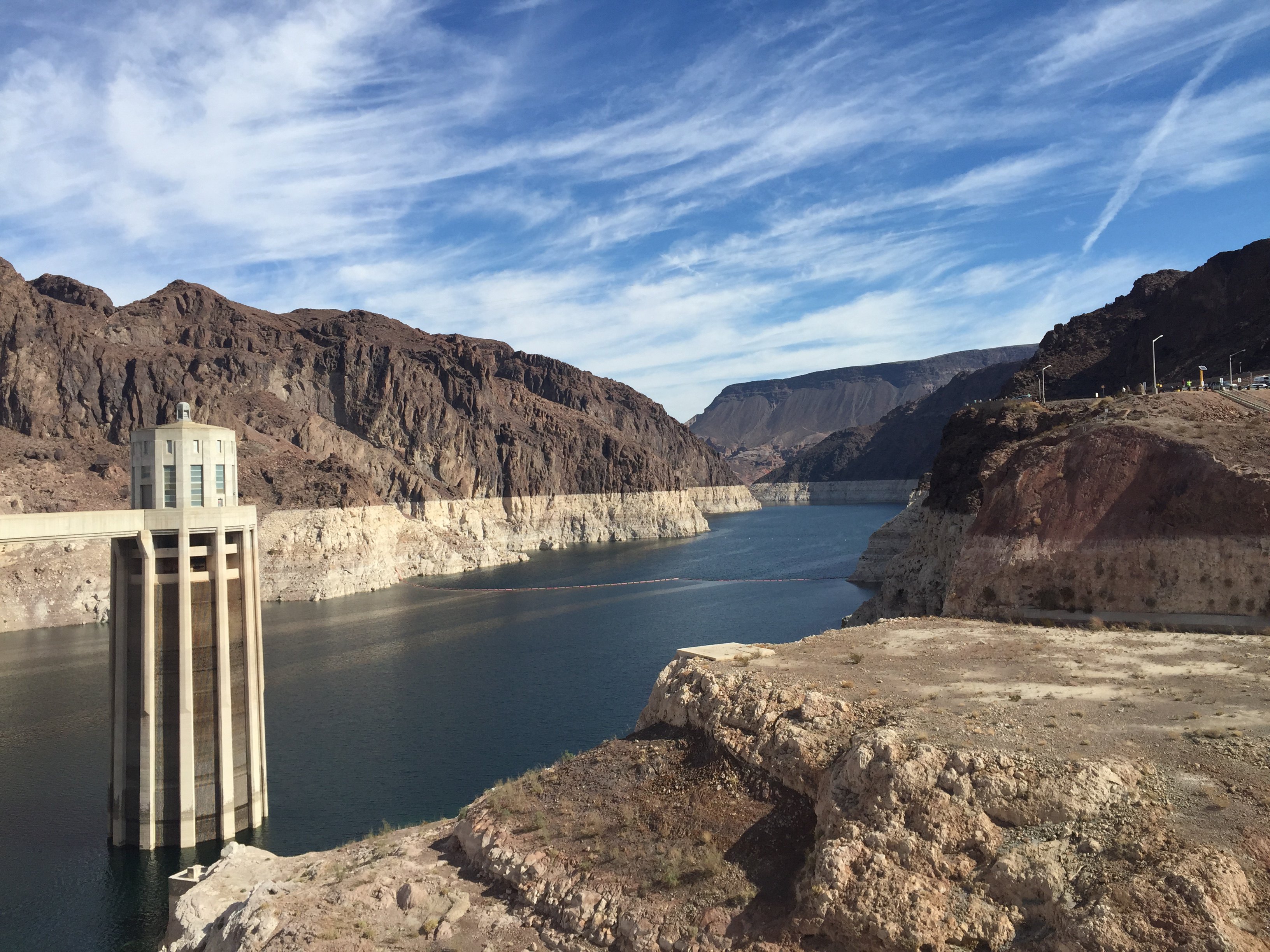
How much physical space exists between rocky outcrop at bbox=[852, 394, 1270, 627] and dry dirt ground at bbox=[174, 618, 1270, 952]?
4880 millimetres

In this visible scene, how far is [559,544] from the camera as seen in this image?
17412 cm

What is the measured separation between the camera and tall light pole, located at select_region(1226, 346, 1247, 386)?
57912 mm

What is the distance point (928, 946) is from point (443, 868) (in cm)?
937

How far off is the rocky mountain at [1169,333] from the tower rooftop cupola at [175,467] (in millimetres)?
Result: 59951

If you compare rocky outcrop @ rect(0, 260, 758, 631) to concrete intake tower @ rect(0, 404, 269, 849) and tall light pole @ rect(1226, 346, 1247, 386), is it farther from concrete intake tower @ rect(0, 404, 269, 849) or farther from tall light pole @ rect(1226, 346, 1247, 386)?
tall light pole @ rect(1226, 346, 1247, 386)

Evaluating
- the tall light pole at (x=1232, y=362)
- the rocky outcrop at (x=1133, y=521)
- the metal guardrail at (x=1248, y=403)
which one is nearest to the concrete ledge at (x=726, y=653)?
the rocky outcrop at (x=1133, y=521)

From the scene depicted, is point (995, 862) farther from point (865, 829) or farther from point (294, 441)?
point (294, 441)

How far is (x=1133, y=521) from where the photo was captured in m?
27.6

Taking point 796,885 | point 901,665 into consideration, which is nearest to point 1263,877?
point 796,885

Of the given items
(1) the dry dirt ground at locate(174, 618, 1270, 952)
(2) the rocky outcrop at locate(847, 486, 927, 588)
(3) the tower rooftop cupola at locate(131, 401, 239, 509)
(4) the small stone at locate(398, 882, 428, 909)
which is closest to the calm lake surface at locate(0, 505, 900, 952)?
(2) the rocky outcrop at locate(847, 486, 927, 588)

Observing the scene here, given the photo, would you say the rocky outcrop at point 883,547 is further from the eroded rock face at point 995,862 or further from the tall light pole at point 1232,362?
the eroded rock face at point 995,862

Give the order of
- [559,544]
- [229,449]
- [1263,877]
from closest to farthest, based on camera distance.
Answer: [1263,877] → [229,449] → [559,544]

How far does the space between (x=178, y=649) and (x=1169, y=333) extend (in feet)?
274

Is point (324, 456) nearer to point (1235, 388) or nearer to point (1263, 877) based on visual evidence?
point (1235, 388)
